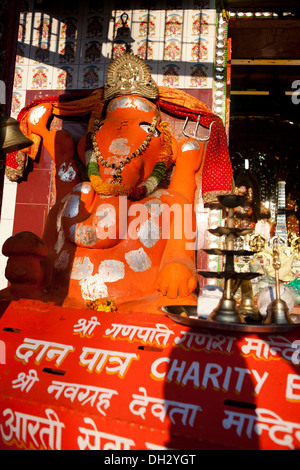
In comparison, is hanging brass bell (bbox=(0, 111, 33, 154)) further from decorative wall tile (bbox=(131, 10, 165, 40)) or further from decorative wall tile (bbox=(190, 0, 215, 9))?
decorative wall tile (bbox=(190, 0, 215, 9))

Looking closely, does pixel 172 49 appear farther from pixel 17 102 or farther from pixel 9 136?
pixel 9 136

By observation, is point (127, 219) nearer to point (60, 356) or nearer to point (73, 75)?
point (60, 356)

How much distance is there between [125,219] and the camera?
265 centimetres

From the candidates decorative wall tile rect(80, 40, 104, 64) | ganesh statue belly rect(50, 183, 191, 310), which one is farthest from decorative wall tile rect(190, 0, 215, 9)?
ganesh statue belly rect(50, 183, 191, 310)

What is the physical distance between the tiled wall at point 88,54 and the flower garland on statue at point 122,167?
0.84 m

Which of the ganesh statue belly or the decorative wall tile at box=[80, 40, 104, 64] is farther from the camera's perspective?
the decorative wall tile at box=[80, 40, 104, 64]

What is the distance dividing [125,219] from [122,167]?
1.23ft

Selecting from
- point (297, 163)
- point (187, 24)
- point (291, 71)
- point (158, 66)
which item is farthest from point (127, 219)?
point (297, 163)

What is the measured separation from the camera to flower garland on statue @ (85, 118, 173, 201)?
8.75 feet

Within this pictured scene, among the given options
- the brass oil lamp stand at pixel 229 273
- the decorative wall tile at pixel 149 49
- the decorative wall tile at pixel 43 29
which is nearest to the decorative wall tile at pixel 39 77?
the decorative wall tile at pixel 43 29

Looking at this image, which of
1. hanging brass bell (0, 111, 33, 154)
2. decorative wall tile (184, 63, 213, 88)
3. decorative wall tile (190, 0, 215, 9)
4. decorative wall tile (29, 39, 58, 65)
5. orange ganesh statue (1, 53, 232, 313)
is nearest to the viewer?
hanging brass bell (0, 111, 33, 154)

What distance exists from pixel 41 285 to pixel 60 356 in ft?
3.26

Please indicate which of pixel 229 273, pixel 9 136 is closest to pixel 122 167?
pixel 9 136

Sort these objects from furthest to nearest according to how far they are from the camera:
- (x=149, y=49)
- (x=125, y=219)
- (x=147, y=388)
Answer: (x=149, y=49), (x=125, y=219), (x=147, y=388)
